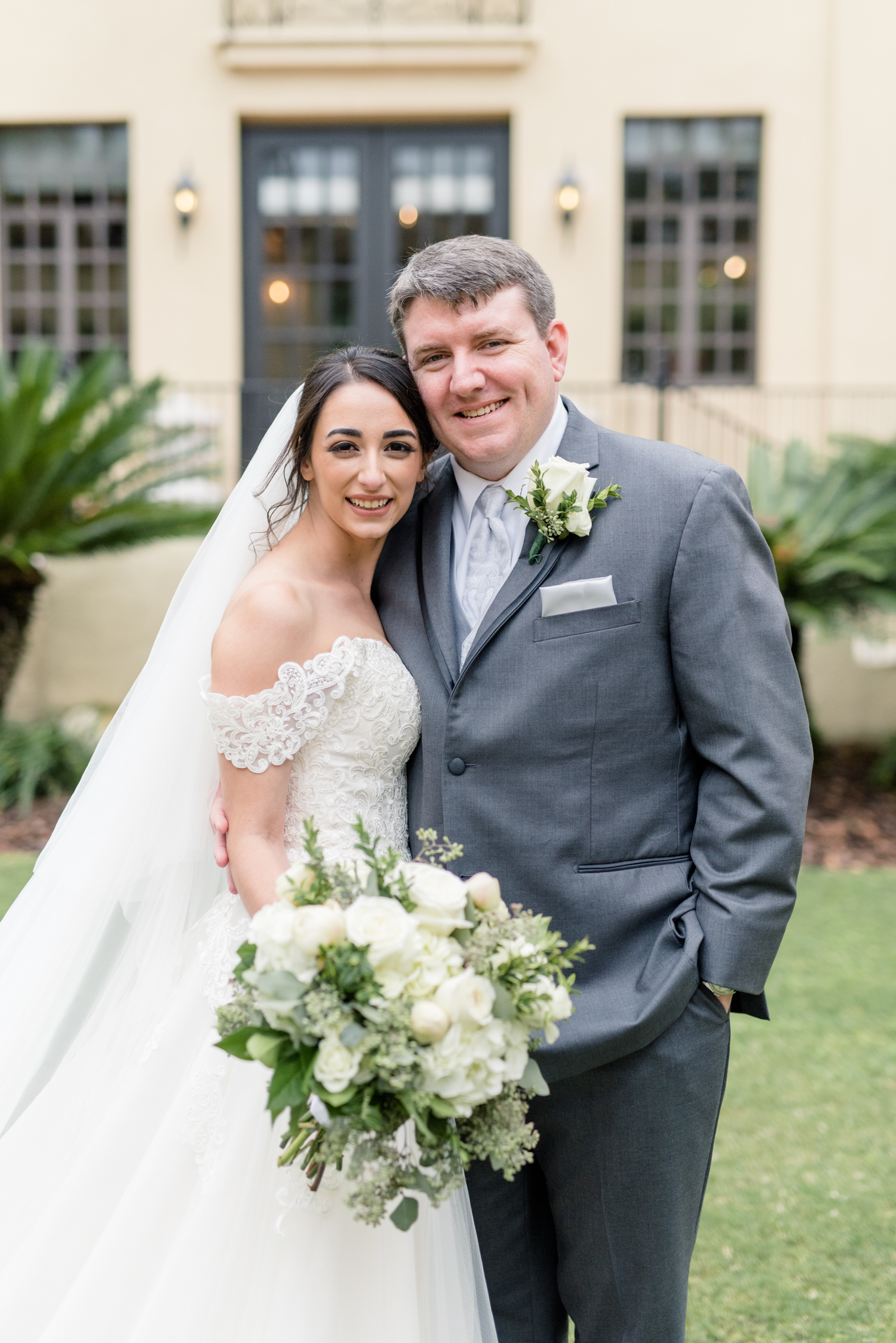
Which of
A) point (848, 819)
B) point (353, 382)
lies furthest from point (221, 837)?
point (848, 819)

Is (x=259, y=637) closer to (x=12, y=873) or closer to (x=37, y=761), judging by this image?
(x=12, y=873)

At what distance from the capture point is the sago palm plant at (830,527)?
8258mm

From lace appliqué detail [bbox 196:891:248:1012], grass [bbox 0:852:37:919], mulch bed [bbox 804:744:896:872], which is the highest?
lace appliqué detail [bbox 196:891:248:1012]

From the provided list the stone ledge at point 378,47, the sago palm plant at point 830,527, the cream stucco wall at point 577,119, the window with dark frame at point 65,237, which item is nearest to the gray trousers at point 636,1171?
the sago palm plant at point 830,527

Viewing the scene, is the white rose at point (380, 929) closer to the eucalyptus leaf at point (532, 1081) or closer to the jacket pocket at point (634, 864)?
the eucalyptus leaf at point (532, 1081)

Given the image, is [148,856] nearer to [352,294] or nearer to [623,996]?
[623,996]

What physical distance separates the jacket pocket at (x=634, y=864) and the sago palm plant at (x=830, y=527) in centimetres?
601

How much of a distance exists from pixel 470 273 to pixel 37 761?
7.03 meters

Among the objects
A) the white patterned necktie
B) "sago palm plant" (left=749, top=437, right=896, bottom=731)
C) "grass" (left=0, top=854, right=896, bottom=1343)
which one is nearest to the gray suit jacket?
the white patterned necktie

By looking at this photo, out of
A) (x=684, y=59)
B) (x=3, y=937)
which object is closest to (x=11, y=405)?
(x=3, y=937)

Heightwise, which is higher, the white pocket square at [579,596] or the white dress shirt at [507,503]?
the white dress shirt at [507,503]

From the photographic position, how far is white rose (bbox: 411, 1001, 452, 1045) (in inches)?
63.9

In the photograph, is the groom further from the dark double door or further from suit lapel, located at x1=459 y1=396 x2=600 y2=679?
the dark double door

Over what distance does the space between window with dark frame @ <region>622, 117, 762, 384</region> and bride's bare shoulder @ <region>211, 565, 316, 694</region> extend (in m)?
9.51
